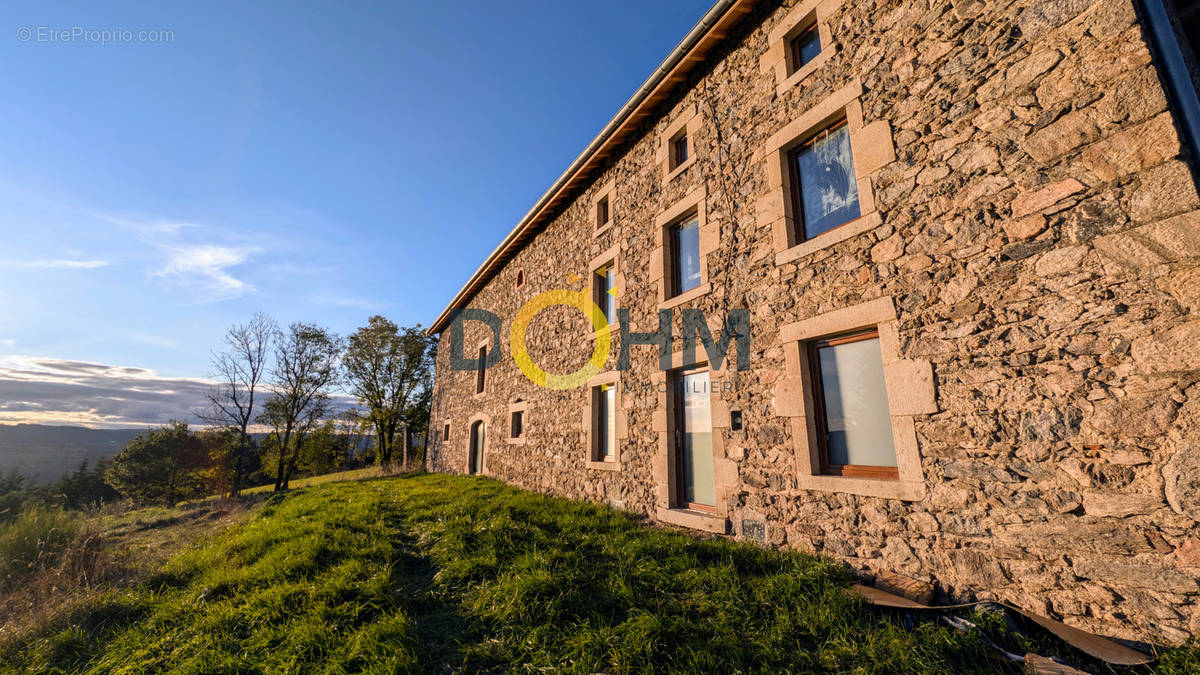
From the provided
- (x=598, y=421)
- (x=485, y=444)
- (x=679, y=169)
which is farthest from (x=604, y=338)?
(x=485, y=444)

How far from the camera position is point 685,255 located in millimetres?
6418

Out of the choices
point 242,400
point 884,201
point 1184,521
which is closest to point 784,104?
point 884,201

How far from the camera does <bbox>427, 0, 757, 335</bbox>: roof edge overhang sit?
5633 mm

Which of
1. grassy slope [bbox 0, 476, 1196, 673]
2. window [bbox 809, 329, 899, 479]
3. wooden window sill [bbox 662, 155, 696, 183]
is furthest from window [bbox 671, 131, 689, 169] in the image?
grassy slope [bbox 0, 476, 1196, 673]

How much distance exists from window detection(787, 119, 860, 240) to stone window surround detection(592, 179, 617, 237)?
3664 mm

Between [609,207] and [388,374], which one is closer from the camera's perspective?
[609,207]

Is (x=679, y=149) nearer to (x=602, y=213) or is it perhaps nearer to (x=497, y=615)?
(x=602, y=213)

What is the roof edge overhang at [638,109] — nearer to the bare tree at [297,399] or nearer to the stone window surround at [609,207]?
the stone window surround at [609,207]

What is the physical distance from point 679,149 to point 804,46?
2.22 m

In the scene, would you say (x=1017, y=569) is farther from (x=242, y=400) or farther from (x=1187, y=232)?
(x=242, y=400)

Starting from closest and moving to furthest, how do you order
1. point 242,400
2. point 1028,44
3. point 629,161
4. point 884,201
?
1. point 1028,44
2. point 884,201
3. point 629,161
4. point 242,400

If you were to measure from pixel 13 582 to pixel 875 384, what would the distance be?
9.63 meters

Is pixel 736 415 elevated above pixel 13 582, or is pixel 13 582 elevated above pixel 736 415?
pixel 736 415

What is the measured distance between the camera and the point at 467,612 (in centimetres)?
321
